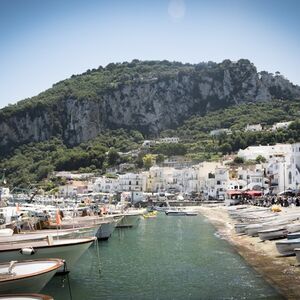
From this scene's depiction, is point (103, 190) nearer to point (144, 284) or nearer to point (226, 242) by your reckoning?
point (226, 242)

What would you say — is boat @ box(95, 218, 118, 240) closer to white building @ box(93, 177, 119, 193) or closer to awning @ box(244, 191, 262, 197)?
awning @ box(244, 191, 262, 197)

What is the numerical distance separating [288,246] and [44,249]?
1253cm

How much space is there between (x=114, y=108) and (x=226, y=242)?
148m

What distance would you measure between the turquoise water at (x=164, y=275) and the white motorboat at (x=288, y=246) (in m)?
2.03

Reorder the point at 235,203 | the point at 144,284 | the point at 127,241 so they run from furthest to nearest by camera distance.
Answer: the point at 235,203, the point at 127,241, the point at 144,284

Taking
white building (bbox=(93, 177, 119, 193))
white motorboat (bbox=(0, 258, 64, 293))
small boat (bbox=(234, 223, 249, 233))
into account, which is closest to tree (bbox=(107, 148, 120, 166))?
white building (bbox=(93, 177, 119, 193))

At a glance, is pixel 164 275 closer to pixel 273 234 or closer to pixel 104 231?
pixel 273 234

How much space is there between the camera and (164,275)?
2258 centimetres

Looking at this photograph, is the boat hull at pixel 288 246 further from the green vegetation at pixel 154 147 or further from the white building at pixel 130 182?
the white building at pixel 130 182

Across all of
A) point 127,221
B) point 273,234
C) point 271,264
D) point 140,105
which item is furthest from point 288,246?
point 140,105

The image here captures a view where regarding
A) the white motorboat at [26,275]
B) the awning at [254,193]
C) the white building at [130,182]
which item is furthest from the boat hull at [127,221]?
the white building at [130,182]

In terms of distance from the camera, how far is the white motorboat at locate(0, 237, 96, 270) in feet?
61.8

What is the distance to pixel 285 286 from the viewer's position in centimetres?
1884

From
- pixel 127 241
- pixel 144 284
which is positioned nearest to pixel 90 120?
pixel 127 241
